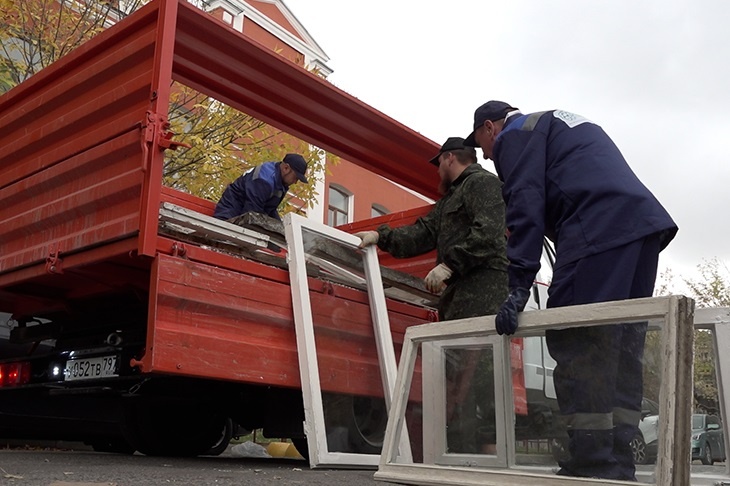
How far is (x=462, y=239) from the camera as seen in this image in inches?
157

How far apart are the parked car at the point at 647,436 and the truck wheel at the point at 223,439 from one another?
380 centimetres

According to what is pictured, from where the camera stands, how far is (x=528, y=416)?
268 cm

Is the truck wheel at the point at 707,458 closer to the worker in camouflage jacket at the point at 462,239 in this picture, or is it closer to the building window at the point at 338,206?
the worker in camouflage jacket at the point at 462,239

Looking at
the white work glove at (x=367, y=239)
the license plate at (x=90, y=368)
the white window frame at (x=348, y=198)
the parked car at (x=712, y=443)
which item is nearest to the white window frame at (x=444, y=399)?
the parked car at (x=712, y=443)

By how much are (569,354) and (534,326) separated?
0.14 m

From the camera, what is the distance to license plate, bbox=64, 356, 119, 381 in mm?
3669

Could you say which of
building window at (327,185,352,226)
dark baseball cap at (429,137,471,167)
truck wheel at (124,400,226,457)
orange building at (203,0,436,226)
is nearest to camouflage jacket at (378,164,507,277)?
dark baseball cap at (429,137,471,167)

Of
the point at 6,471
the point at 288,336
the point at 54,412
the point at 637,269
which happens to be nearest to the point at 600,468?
the point at 637,269

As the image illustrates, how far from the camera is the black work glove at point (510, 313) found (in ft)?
8.13

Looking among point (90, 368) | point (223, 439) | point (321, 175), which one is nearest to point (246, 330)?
point (90, 368)

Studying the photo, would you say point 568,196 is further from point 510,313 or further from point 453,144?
point 453,144

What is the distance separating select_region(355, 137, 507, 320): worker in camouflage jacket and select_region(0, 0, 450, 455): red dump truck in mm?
386

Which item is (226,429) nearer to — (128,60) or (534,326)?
(128,60)

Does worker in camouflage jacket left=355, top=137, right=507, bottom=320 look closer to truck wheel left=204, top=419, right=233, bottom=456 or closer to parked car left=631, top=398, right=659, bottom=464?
parked car left=631, top=398, right=659, bottom=464
